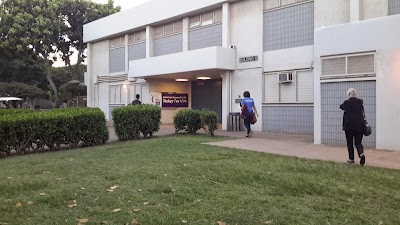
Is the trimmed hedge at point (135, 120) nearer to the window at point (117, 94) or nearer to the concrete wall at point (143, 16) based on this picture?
the concrete wall at point (143, 16)

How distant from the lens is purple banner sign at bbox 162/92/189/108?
23953mm

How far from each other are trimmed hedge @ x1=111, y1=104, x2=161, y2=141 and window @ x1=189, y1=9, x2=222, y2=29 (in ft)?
23.1

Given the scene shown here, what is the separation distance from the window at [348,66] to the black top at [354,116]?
3.12m

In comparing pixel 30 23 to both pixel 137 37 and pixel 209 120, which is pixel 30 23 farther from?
pixel 209 120

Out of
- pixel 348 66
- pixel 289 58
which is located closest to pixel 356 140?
pixel 348 66

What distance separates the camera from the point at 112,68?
27.7 meters

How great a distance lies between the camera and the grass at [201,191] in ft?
14.8

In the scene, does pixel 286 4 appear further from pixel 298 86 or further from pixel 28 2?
pixel 28 2

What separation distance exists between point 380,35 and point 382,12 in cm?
311

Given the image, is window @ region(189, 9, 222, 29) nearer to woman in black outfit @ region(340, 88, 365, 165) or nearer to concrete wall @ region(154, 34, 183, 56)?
concrete wall @ region(154, 34, 183, 56)

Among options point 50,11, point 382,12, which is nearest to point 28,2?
point 50,11

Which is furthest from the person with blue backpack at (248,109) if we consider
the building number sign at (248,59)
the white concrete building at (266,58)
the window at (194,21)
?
the window at (194,21)

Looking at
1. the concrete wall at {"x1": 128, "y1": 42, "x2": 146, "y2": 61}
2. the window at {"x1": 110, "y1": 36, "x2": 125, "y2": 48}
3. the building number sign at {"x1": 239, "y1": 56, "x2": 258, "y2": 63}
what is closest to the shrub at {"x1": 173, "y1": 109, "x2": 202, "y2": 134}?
the building number sign at {"x1": 239, "y1": 56, "x2": 258, "y2": 63}

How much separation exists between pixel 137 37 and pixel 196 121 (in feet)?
40.5
